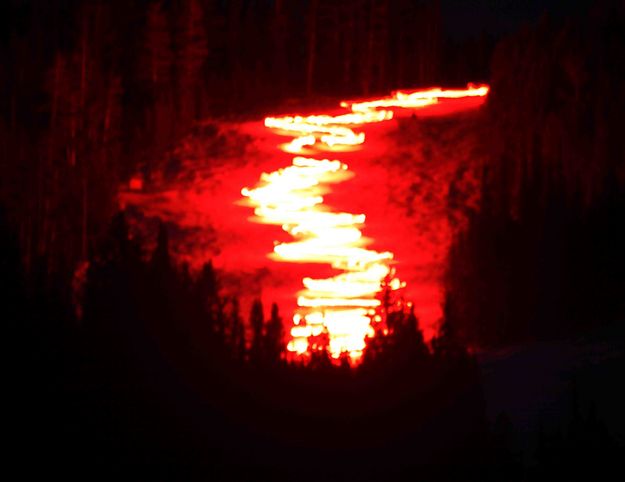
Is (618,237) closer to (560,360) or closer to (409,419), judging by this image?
(560,360)

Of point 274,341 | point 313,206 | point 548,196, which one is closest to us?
point 274,341

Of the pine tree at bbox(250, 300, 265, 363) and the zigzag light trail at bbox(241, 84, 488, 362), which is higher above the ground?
the zigzag light trail at bbox(241, 84, 488, 362)

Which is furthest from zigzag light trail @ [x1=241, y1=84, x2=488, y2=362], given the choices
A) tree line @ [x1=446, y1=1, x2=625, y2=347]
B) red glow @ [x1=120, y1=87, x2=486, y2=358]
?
tree line @ [x1=446, y1=1, x2=625, y2=347]

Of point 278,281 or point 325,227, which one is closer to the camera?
point 278,281

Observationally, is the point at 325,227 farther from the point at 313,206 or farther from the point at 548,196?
the point at 548,196

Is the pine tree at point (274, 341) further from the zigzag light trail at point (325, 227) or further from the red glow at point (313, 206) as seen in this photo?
the red glow at point (313, 206)

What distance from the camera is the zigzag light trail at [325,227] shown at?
25.9 m

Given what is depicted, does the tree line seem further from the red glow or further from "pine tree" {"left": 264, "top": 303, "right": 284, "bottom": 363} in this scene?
"pine tree" {"left": 264, "top": 303, "right": 284, "bottom": 363}

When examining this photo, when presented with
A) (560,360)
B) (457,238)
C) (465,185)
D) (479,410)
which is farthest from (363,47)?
(479,410)

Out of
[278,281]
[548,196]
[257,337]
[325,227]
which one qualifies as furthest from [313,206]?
[257,337]

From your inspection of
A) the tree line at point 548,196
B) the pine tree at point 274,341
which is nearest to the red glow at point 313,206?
the tree line at point 548,196

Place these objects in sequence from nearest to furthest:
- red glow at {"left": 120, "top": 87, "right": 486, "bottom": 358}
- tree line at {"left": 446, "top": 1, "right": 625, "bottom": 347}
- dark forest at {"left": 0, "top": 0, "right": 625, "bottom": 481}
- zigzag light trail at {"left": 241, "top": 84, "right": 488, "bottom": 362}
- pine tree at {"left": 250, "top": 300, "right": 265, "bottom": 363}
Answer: dark forest at {"left": 0, "top": 0, "right": 625, "bottom": 481}
pine tree at {"left": 250, "top": 300, "right": 265, "bottom": 363}
tree line at {"left": 446, "top": 1, "right": 625, "bottom": 347}
zigzag light trail at {"left": 241, "top": 84, "right": 488, "bottom": 362}
red glow at {"left": 120, "top": 87, "right": 486, "bottom": 358}

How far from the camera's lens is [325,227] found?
32.5 metres

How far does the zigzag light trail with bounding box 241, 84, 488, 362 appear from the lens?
84.9 ft
